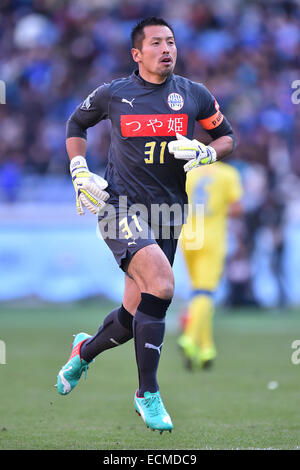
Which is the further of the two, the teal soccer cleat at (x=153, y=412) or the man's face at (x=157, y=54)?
the man's face at (x=157, y=54)

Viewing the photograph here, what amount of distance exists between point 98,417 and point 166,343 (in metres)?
5.01

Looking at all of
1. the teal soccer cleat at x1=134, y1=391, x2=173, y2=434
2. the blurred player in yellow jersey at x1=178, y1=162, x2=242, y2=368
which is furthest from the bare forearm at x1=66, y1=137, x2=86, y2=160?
the blurred player in yellow jersey at x1=178, y1=162, x2=242, y2=368

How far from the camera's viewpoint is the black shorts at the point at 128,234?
5.50 metres

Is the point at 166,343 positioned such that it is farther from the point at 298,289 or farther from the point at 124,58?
the point at 124,58

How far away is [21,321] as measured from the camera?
43.6ft

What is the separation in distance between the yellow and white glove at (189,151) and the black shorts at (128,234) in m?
0.48

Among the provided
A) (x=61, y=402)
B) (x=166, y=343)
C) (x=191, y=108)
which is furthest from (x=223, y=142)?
(x=166, y=343)

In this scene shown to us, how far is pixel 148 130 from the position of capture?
5.67 m

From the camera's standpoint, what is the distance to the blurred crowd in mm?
14906
